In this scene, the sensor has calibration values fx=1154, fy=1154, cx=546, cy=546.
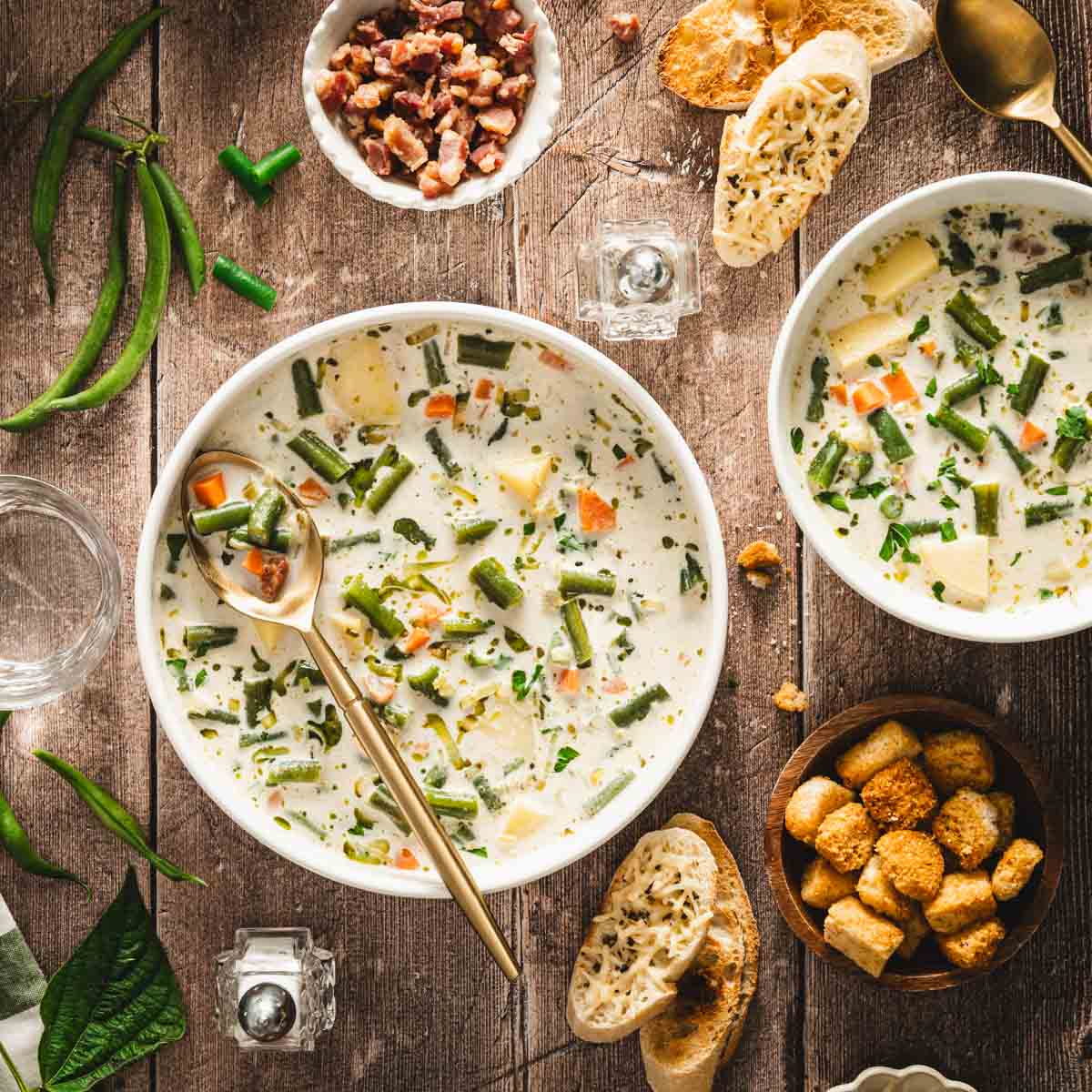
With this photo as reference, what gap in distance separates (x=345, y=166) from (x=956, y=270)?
0.94 m

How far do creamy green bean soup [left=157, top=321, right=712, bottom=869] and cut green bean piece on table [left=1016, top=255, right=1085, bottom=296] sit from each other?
2.01 feet

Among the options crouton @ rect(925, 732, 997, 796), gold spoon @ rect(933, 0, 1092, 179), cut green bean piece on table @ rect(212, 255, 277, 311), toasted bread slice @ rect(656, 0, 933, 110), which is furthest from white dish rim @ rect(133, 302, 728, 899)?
gold spoon @ rect(933, 0, 1092, 179)

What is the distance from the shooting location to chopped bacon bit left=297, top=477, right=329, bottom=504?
5.86 feet

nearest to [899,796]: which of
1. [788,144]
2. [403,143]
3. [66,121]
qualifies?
[788,144]

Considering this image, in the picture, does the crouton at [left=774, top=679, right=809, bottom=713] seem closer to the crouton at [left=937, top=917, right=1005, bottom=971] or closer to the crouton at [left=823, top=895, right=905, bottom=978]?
the crouton at [left=823, top=895, right=905, bottom=978]

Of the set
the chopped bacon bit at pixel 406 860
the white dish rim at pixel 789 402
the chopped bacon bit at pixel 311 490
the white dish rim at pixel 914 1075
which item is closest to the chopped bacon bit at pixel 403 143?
the chopped bacon bit at pixel 311 490

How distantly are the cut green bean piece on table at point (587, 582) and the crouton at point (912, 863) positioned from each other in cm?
57

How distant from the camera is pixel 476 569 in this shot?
1796 mm

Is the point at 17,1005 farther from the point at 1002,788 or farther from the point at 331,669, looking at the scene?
the point at 1002,788

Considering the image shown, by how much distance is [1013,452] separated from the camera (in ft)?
5.81

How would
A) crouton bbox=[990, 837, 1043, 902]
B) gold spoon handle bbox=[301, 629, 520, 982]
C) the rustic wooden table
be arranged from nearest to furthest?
gold spoon handle bbox=[301, 629, 520, 982]
crouton bbox=[990, 837, 1043, 902]
the rustic wooden table

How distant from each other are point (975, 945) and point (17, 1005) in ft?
5.04

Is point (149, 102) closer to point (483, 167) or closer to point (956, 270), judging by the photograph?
point (483, 167)

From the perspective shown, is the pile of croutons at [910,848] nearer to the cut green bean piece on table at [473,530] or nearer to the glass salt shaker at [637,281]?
the cut green bean piece on table at [473,530]
